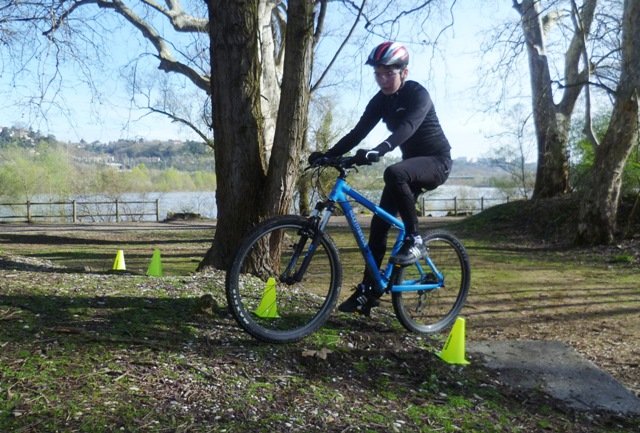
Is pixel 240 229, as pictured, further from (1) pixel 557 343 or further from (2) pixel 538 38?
(2) pixel 538 38

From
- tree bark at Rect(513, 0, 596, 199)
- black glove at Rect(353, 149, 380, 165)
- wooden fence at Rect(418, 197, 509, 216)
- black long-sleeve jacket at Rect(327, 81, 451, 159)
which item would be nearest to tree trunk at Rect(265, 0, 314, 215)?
black long-sleeve jacket at Rect(327, 81, 451, 159)

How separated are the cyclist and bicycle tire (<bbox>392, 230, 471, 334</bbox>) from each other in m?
0.34

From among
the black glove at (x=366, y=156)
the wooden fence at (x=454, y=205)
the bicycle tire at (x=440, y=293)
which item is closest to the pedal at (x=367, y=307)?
the bicycle tire at (x=440, y=293)

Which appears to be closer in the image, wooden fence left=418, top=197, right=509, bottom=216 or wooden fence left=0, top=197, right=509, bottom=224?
wooden fence left=0, top=197, right=509, bottom=224

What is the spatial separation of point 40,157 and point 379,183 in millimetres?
26248

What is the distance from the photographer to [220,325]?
428cm

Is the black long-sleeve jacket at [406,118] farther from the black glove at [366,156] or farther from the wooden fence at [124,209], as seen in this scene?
the wooden fence at [124,209]

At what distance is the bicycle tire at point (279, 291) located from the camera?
3990 mm

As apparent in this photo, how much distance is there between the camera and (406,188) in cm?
453

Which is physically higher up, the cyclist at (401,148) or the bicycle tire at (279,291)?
the cyclist at (401,148)

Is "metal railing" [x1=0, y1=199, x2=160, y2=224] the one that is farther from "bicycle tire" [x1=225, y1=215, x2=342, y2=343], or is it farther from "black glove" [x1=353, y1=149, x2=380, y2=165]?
"black glove" [x1=353, y1=149, x2=380, y2=165]

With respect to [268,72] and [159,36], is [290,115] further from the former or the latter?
[159,36]

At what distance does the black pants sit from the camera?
450 centimetres

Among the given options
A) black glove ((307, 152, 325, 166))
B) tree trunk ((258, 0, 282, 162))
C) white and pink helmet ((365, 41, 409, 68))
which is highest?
tree trunk ((258, 0, 282, 162))
